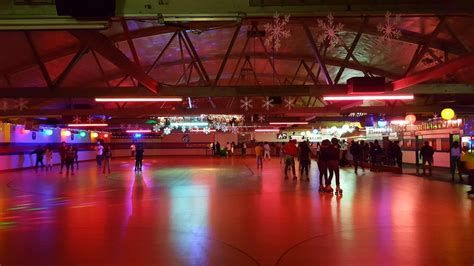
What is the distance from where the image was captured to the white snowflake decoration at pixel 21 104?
1881 centimetres

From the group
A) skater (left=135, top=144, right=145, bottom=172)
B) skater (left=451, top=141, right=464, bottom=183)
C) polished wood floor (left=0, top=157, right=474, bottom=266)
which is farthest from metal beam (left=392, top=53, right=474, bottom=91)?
skater (left=135, top=144, right=145, bottom=172)

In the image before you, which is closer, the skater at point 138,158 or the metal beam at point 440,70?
the metal beam at point 440,70

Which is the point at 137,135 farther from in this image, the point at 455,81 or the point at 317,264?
the point at 317,264

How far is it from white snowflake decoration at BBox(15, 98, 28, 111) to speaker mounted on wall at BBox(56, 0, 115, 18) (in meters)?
16.0

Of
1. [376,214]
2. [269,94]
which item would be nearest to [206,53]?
[269,94]

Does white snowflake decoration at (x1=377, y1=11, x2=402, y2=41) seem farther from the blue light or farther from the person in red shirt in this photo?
the blue light

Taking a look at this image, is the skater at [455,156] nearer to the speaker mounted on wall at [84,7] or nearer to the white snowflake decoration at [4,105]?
the speaker mounted on wall at [84,7]

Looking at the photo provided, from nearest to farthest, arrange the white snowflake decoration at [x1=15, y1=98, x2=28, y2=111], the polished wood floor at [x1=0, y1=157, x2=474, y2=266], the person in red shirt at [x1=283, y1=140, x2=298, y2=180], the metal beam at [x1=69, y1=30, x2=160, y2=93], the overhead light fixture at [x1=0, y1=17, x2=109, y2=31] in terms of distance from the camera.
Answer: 1. the overhead light fixture at [x1=0, y1=17, x2=109, y2=31]
2. the polished wood floor at [x1=0, y1=157, x2=474, y2=266]
3. the metal beam at [x1=69, y1=30, x2=160, y2=93]
4. the person in red shirt at [x1=283, y1=140, x2=298, y2=180]
5. the white snowflake decoration at [x1=15, y1=98, x2=28, y2=111]

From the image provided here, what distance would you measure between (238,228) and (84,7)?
422 cm

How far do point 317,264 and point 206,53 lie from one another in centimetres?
1347

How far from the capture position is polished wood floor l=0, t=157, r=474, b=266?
211 inches

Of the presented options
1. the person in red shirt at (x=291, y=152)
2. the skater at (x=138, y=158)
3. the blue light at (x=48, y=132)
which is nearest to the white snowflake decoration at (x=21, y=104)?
the skater at (x=138, y=158)

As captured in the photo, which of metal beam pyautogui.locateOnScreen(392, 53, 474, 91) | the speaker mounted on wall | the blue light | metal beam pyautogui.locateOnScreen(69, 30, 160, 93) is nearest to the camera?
the speaker mounted on wall

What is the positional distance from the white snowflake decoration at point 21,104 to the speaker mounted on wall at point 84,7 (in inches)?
629
